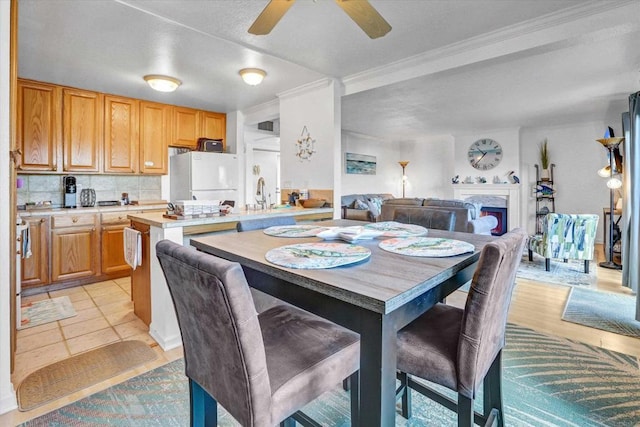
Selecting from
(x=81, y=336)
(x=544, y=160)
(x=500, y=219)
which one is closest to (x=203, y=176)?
(x=81, y=336)

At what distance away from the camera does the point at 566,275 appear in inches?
155

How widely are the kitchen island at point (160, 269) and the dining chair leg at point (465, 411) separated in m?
1.91

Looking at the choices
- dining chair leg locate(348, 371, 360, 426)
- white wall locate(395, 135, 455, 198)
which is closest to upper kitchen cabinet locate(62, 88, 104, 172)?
dining chair leg locate(348, 371, 360, 426)

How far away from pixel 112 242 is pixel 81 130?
53.5 inches

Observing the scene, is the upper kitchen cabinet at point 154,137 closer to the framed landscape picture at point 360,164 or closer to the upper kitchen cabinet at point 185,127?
the upper kitchen cabinet at point 185,127

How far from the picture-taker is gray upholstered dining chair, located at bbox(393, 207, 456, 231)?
2.21 meters

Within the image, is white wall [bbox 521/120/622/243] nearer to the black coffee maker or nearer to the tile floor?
the tile floor

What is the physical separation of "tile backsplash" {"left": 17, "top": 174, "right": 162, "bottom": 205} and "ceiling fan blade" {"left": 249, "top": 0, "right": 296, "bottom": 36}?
3.52 m

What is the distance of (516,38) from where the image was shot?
2.41 m

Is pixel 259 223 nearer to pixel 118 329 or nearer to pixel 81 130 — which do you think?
pixel 118 329

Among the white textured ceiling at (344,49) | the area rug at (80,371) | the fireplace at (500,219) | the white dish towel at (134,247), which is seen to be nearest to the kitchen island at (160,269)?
the white dish towel at (134,247)

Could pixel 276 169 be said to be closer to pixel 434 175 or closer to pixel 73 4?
pixel 434 175

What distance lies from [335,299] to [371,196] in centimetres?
662

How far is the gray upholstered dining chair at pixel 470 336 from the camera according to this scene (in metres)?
0.93
